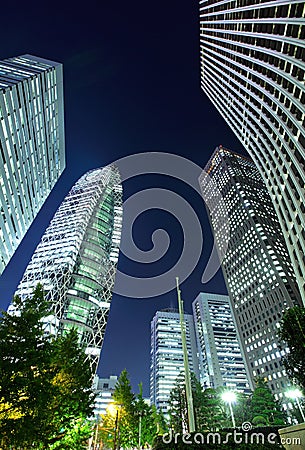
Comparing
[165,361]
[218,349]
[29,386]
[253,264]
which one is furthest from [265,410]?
[165,361]

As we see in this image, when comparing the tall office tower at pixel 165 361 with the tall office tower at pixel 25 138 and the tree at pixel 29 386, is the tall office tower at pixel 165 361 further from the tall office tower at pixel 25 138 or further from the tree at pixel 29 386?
the tree at pixel 29 386

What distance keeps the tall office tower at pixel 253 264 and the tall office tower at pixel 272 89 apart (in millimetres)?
49231

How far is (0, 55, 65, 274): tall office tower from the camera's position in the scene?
2133 inches

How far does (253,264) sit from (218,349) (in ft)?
282

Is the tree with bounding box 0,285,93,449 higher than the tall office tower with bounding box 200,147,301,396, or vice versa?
the tall office tower with bounding box 200,147,301,396

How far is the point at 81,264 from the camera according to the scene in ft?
238

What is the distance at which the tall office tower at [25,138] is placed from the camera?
178ft

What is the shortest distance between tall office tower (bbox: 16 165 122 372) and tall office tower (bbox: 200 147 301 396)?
57.0m

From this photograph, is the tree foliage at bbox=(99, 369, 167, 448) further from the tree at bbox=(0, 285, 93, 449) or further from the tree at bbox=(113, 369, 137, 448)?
the tree at bbox=(0, 285, 93, 449)

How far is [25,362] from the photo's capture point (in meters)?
13.8

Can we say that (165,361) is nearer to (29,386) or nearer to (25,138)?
(25,138)

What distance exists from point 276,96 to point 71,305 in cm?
6098

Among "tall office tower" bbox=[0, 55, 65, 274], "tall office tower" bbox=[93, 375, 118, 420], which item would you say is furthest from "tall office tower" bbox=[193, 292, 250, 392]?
"tall office tower" bbox=[0, 55, 65, 274]

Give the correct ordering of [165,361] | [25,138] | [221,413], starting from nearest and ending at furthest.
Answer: [221,413], [25,138], [165,361]
